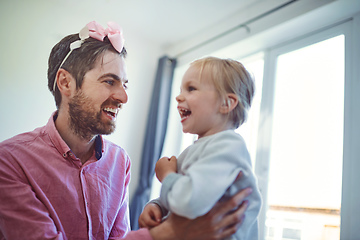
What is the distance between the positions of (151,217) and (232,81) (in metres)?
0.57

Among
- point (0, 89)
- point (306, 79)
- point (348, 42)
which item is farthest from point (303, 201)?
point (0, 89)

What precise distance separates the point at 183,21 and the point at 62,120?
82.3 inches

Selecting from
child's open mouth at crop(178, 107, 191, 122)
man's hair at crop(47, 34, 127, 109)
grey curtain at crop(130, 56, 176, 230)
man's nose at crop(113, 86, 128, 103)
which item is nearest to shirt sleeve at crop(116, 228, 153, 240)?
child's open mouth at crop(178, 107, 191, 122)

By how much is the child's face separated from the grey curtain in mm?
2220

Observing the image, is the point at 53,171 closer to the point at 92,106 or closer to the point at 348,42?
the point at 92,106

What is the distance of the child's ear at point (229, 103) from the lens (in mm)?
1152

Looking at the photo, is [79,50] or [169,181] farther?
[79,50]

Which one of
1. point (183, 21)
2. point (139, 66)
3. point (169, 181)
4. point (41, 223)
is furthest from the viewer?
point (139, 66)

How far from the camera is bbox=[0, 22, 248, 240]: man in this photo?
3.76 ft

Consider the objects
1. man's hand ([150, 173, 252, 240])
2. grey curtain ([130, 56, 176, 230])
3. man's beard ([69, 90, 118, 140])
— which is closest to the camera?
man's hand ([150, 173, 252, 240])

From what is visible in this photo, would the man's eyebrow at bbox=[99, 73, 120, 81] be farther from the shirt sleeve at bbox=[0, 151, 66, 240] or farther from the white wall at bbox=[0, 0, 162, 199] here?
the white wall at bbox=[0, 0, 162, 199]

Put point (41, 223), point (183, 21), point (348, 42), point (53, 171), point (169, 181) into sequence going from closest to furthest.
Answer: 1. point (169, 181)
2. point (41, 223)
3. point (53, 171)
4. point (348, 42)
5. point (183, 21)

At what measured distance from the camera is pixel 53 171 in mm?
1340

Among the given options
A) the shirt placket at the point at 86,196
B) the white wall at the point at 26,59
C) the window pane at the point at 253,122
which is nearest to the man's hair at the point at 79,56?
the shirt placket at the point at 86,196
